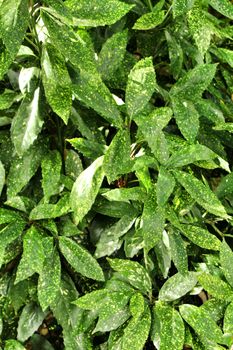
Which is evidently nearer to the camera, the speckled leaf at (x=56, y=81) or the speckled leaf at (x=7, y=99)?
the speckled leaf at (x=56, y=81)

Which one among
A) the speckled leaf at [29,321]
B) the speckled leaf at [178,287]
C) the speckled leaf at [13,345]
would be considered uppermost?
the speckled leaf at [178,287]

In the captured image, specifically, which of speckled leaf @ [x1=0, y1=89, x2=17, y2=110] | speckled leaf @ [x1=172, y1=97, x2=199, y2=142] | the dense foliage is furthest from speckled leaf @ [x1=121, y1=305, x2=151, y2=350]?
speckled leaf @ [x1=0, y1=89, x2=17, y2=110]

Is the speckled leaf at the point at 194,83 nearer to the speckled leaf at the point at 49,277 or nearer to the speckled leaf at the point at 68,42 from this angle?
the speckled leaf at the point at 68,42

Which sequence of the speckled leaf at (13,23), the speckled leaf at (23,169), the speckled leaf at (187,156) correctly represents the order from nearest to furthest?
1. the speckled leaf at (13,23)
2. the speckled leaf at (187,156)
3. the speckled leaf at (23,169)

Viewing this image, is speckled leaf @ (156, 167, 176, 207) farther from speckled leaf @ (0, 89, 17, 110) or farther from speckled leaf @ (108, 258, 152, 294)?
speckled leaf @ (0, 89, 17, 110)

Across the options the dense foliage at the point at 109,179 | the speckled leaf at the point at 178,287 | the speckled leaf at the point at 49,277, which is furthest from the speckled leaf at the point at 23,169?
the speckled leaf at the point at 178,287

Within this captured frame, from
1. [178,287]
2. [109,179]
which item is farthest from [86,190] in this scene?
[178,287]
